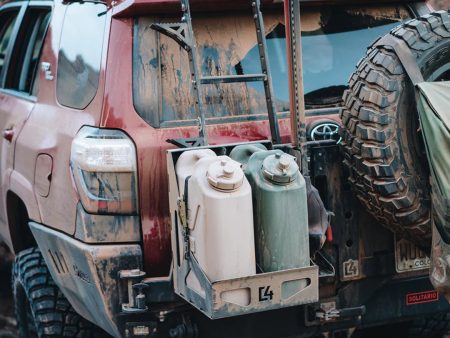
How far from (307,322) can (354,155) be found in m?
0.85

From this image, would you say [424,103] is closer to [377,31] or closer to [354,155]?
[354,155]

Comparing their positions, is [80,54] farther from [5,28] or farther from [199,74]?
[5,28]

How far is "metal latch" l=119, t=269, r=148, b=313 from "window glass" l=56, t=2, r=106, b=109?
0.83m

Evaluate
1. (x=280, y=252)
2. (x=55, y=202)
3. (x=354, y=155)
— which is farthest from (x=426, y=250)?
(x=55, y=202)

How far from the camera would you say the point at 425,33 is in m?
3.95

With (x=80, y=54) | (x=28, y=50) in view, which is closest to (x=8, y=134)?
(x=28, y=50)

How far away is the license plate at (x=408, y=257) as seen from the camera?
4.25 metres

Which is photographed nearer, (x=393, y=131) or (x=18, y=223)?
(x=393, y=131)

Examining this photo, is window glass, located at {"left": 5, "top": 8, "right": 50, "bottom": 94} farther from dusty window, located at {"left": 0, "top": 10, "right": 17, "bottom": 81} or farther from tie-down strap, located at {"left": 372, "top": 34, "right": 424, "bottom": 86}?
tie-down strap, located at {"left": 372, "top": 34, "right": 424, "bottom": 86}

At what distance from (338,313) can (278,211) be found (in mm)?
864

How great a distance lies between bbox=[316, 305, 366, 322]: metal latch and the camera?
4.24 meters

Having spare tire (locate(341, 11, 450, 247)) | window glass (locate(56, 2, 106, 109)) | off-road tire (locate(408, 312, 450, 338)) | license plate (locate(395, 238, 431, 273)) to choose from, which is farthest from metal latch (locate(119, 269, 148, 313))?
off-road tire (locate(408, 312, 450, 338))

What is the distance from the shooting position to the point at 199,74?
423 centimetres

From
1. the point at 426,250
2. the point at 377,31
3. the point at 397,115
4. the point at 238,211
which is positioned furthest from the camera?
the point at 377,31
